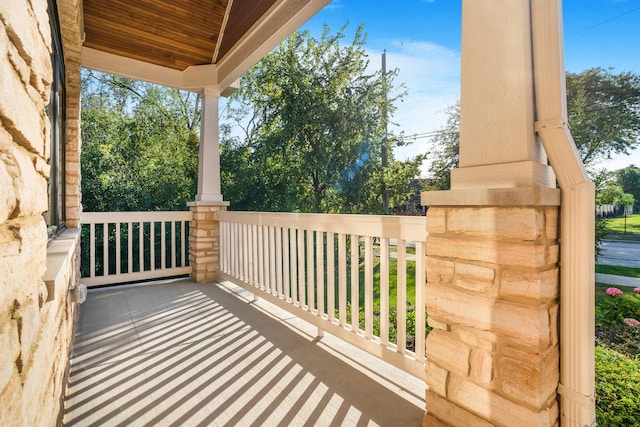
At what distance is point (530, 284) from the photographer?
1.25 m

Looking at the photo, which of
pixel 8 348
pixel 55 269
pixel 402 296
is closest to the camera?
pixel 8 348

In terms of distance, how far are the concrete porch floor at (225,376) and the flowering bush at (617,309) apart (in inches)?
44.4

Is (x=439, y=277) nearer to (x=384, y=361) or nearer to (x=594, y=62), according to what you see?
(x=384, y=361)

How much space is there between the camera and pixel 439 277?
5.11 ft

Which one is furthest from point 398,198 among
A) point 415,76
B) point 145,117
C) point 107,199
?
point 145,117

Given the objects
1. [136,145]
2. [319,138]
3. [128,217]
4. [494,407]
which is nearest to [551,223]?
[494,407]

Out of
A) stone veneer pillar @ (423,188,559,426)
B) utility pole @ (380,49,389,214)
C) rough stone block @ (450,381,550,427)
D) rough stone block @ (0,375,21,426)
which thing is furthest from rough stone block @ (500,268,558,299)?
utility pole @ (380,49,389,214)

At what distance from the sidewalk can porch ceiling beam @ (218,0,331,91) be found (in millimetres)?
2728

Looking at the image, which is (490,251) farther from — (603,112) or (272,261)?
(272,261)

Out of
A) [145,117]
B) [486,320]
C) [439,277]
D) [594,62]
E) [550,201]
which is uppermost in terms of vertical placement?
[145,117]

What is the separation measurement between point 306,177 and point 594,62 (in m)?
6.73

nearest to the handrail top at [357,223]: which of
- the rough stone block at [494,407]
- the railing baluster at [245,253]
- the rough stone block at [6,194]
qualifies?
the railing baluster at [245,253]

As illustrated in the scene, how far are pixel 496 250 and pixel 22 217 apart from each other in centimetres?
145

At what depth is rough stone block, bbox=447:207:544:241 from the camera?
1.24 meters
